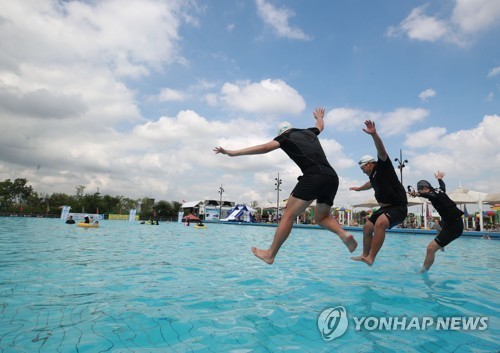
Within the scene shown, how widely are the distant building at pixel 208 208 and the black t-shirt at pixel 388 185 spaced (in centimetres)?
6602

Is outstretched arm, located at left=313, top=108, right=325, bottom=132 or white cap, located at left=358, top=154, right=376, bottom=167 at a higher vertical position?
outstretched arm, located at left=313, top=108, right=325, bottom=132

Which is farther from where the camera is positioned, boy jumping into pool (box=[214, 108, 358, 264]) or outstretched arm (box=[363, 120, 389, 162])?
outstretched arm (box=[363, 120, 389, 162])

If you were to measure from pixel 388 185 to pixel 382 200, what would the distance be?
28 cm

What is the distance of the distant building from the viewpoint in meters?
72.4

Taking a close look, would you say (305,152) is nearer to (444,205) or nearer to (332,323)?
(332,323)

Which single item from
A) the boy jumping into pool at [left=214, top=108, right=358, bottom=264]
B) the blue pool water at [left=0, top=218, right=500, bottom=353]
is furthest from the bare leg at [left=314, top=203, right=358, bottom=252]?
the blue pool water at [left=0, top=218, right=500, bottom=353]

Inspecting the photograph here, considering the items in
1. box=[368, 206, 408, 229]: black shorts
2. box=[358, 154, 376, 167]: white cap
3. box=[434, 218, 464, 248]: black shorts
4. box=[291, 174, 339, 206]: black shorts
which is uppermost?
box=[358, 154, 376, 167]: white cap

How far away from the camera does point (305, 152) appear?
13.1 ft

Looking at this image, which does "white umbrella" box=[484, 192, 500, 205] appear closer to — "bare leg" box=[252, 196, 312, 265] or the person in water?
the person in water

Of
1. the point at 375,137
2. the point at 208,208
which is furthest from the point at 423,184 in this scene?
the point at 208,208

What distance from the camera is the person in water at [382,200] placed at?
508cm

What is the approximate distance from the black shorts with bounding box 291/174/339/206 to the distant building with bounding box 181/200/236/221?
2643 inches

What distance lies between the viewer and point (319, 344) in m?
2.58

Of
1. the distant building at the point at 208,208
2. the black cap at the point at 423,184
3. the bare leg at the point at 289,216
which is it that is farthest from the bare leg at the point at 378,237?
the distant building at the point at 208,208
